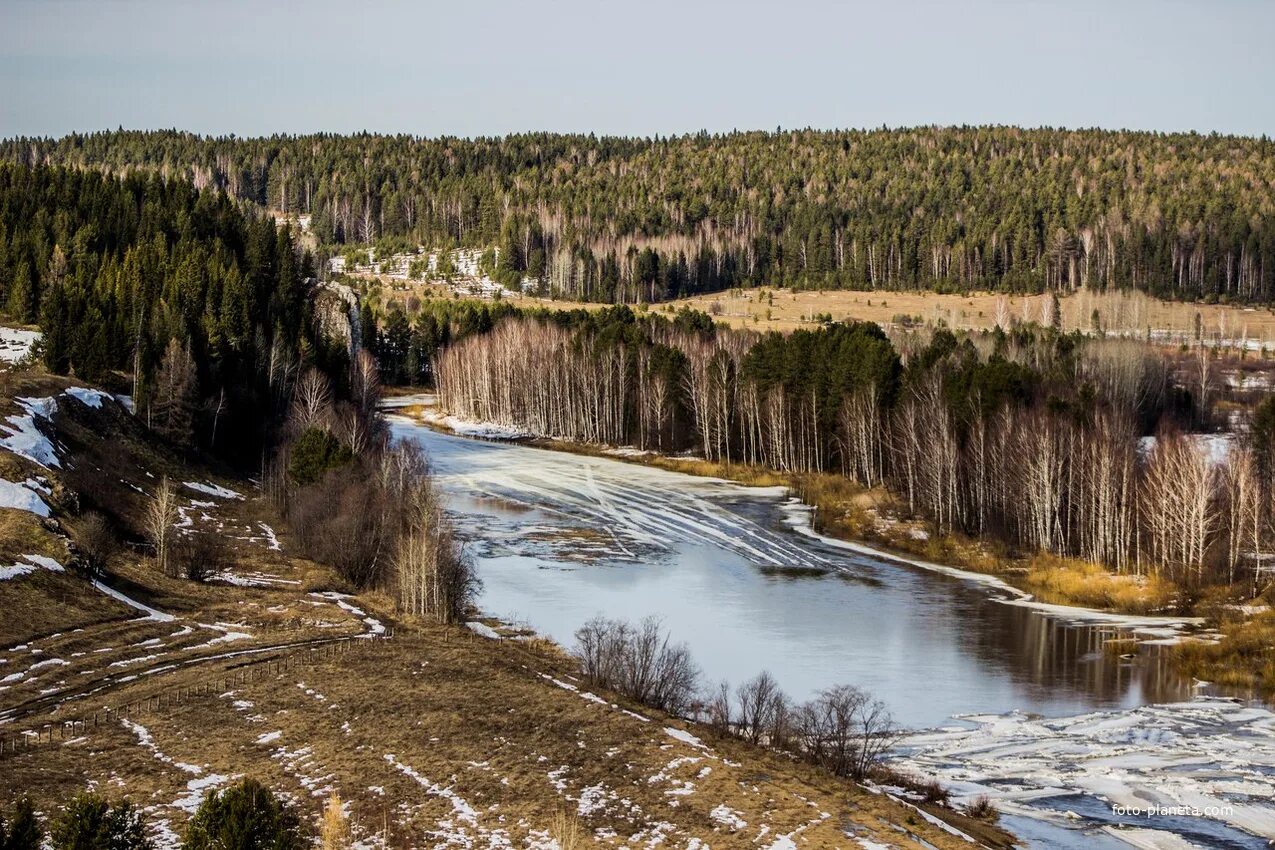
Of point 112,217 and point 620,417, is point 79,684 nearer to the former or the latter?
point 620,417

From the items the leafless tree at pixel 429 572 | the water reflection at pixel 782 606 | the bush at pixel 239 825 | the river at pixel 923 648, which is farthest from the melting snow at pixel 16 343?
the bush at pixel 239 825

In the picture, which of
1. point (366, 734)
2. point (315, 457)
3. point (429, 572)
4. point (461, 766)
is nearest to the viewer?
point (461, 766)

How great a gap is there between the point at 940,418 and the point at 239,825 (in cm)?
5113

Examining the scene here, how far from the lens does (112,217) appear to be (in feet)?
350

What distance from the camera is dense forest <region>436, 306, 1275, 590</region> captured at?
52.2 metres

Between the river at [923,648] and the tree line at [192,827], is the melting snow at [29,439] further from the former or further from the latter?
the tree line at [192,827]

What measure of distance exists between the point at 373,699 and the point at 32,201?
91.0 metres

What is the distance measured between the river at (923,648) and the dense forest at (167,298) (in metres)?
15.1

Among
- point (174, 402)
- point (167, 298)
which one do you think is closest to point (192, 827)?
point (174, 402)

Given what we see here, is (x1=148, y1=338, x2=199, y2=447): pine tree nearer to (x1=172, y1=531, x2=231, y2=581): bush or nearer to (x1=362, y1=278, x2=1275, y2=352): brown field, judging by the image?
(x1=172, y1=531, x2=231, y2=581): bush

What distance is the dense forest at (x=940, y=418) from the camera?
52156mm

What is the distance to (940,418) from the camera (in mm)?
65375

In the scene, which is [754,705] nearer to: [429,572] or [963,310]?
[429,572]

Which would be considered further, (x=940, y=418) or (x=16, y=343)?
(x=16, y=343)
